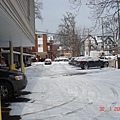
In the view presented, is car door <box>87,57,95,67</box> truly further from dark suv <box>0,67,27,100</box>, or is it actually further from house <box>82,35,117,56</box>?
house <box>82,35,117,56</box>

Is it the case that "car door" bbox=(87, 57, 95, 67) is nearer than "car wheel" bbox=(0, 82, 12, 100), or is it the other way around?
"car wheel" bbox=(0, 82, 12, 100)

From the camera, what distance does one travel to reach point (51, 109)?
7.22m

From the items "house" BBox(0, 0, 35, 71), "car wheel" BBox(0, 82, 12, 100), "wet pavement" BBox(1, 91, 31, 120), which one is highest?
"house" BBox(0, 0, 35, 71)

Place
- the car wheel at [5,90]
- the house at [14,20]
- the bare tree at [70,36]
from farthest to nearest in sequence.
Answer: the bare tree at [70,36] < the car wheel at [5,90] < the house at [14,20]

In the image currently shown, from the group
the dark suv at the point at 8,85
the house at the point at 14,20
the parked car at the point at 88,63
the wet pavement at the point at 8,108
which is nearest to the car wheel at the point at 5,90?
the dark suv at the point at 8,85

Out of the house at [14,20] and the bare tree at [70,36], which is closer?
the house at [14,20]

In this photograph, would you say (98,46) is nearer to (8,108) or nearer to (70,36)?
(70,36)

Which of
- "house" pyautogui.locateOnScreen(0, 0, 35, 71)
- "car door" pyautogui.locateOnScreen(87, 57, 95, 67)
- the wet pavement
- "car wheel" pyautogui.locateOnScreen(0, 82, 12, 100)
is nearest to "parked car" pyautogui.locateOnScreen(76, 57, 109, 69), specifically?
"car door" pyautogui.locateOnScreen(87, 57, 95, 67)

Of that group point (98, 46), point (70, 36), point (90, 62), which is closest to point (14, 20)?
point (90, 62)

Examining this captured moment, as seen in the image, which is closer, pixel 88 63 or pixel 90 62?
pixel 88 63

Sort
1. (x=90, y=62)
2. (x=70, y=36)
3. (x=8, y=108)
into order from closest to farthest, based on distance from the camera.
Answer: (x=8, y=108)
(x=90, y=62)
(x=70, y=36)

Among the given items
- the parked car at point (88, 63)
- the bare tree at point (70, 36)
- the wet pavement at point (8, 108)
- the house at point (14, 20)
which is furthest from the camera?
the bare tree at point (70, 36)

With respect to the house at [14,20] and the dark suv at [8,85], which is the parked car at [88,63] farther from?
the dark suv at [8,85]

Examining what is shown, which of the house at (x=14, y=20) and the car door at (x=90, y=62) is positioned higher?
the house at (x=14, y=20)
